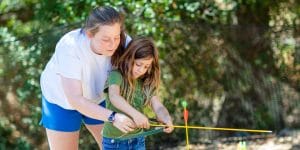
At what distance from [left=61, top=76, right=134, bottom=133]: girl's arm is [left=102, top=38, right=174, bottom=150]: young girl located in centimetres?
10

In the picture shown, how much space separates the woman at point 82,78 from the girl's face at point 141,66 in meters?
0.13

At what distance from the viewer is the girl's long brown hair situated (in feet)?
10.0

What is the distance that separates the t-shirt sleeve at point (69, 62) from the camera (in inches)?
121

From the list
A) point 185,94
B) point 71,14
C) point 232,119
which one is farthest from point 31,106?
point 232,119

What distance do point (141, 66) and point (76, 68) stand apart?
0.31m

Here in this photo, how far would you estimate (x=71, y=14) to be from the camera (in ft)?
18.6

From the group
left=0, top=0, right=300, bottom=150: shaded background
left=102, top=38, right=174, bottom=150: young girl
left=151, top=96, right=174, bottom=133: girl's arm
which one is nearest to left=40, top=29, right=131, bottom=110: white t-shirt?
left=102, top=38, right=174, bottom=150: young girl

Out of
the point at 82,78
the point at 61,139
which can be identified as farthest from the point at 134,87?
the point at 61,139

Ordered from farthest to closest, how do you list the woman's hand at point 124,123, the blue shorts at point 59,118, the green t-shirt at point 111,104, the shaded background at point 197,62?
the shaded background at point 197,62 → the blue shorts at point 59,118 → the green t-shirt at point 111,104 → the woman's hand at point 124,123

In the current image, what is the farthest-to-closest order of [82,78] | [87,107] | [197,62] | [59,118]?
[197,62] → [59,118] → [82,78] → [87,107]

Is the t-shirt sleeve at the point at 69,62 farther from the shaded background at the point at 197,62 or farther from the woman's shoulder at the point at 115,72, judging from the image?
the shaded background at the point at 197,62

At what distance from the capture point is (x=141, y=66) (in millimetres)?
3066

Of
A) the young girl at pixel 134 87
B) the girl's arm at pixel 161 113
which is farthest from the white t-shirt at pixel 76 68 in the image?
the girl's arm at pixel 161 113

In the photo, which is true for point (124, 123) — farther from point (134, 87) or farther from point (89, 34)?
point (89, 34)
